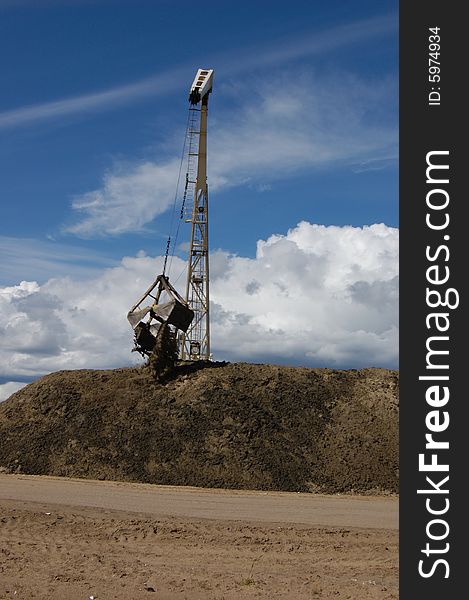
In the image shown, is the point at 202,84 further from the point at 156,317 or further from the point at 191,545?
the point at 191,545

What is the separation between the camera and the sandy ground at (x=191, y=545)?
12.8m

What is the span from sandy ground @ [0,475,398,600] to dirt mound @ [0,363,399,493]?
213cm

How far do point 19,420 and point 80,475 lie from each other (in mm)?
5391

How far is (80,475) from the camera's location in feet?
86.8

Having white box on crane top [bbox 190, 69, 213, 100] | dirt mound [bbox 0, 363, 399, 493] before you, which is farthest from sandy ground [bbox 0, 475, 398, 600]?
white box on crane top [bbox 190, 69, 213, 100]

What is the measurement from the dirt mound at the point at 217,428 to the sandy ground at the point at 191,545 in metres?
2.13

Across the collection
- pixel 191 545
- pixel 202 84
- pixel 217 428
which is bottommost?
pixel 191 545

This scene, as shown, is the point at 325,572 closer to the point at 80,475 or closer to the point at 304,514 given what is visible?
the point at 304,514

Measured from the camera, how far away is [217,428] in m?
27.6

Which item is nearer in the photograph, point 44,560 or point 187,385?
point 44,560

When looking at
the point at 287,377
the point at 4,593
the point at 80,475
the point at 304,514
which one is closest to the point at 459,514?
the point at 4,593

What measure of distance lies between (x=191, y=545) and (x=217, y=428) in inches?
461

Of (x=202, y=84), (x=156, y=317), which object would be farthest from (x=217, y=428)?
(x=202, y=84)

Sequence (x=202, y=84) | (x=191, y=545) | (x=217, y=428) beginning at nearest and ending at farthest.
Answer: (x=191, y=545), (x=217, y=428), (x=202, y=84)
